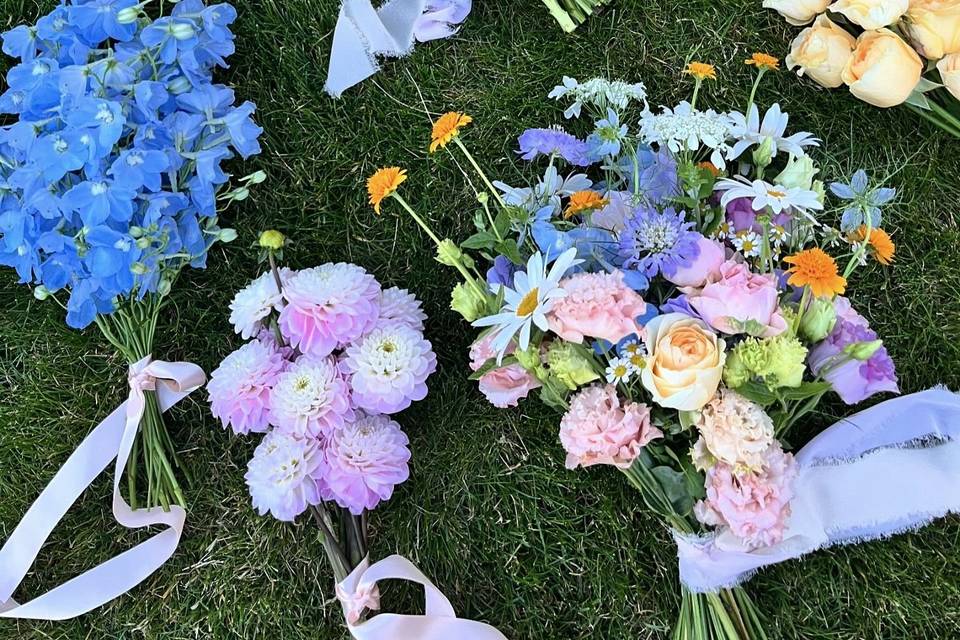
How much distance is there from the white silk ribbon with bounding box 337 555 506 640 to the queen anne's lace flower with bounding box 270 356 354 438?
0.65 feet

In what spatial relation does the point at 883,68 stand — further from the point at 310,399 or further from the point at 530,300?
the point at 310,399

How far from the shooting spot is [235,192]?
3.65 ft

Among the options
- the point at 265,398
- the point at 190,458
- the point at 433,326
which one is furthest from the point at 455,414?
the point at 190,458

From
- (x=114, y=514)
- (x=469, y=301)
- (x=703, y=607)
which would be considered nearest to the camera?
(x=469, y=301)

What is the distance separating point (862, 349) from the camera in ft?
2.56

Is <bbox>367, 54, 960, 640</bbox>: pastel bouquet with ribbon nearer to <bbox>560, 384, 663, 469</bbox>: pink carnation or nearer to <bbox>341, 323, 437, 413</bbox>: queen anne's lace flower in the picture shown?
<bbox>560, 384, 663, 469</bbox>: pink carnation

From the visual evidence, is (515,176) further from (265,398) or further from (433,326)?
(265,398)

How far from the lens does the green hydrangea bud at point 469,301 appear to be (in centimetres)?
87

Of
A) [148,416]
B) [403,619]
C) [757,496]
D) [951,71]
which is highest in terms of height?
[951,71]

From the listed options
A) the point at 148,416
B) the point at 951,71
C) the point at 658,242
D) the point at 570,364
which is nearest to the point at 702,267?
the point at 658,242

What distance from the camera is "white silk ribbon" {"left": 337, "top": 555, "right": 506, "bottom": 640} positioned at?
3.34ft

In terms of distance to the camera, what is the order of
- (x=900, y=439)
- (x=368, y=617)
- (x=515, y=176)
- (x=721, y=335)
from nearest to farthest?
(x=721, y=335) < (x=900, y=439) < (x=368, y=617) < (x=515, y=176)

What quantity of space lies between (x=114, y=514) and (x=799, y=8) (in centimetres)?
120

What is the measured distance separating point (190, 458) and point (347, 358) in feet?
1.12
